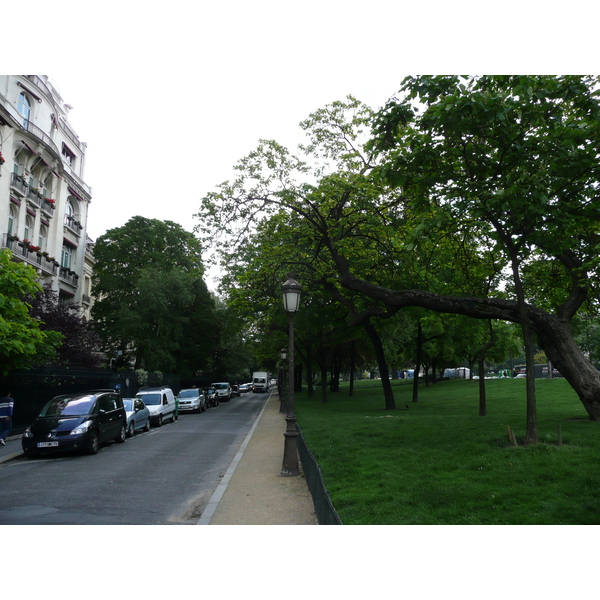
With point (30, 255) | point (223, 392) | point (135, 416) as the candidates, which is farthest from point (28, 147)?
point (223, 392)

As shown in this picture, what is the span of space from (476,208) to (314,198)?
6.95 m

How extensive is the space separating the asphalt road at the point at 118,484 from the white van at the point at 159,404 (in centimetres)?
702

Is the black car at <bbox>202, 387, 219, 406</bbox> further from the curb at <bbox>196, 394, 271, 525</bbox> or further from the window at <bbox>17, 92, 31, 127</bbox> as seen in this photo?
the curb at <bbox>196, 394, 271, 525</bbox>

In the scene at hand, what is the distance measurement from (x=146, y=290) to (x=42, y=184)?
30.3ft

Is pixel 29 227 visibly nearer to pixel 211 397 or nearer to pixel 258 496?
pixel 211 397

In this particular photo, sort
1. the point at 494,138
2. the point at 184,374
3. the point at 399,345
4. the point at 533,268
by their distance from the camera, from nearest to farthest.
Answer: the point at 494,138 < the point at 533,268 < the point at 399,345 < the point at 184,374

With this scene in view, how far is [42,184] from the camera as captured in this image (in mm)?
33125

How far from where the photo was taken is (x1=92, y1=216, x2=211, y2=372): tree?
124ft

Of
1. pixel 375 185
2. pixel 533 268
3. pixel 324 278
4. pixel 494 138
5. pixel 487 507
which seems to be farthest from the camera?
pixel 324 278

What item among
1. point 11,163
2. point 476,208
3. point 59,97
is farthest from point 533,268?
point 59,97

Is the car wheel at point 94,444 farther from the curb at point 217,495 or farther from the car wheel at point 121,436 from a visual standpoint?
the curb at point 217,495

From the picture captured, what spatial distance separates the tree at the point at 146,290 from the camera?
124 feet

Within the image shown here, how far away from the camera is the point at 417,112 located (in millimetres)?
11039

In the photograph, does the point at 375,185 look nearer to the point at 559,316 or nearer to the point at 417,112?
the point at 417,112
